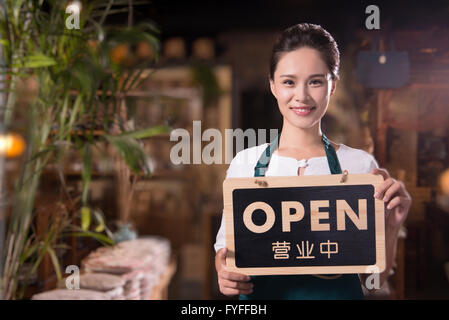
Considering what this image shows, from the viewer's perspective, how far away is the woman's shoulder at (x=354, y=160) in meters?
1.41

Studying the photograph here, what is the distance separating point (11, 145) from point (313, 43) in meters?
1.62

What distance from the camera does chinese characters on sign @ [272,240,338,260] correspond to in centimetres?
139

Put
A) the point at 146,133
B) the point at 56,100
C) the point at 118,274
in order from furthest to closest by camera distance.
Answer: the point at 118,274, the point at 56,100, the point at 146,133

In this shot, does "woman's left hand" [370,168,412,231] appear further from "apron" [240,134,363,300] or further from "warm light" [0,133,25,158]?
"warm light" [0,133,25,158]

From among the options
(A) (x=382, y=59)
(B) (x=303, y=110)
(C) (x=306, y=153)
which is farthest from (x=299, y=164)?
(A) (x=382, y=59)

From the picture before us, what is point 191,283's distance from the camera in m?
2.39

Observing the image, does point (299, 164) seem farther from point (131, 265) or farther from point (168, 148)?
point (131, 265)

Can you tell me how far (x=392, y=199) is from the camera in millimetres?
1412

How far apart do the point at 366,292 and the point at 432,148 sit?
674 mm

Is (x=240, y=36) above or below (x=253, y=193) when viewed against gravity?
above

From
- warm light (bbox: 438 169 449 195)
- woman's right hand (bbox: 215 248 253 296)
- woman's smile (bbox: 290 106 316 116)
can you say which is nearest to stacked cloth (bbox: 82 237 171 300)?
woman's right hand (bbox: 215 248 253 296)

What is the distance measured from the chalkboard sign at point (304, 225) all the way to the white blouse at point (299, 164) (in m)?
0.03

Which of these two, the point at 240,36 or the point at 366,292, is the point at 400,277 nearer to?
the point at 366,292
